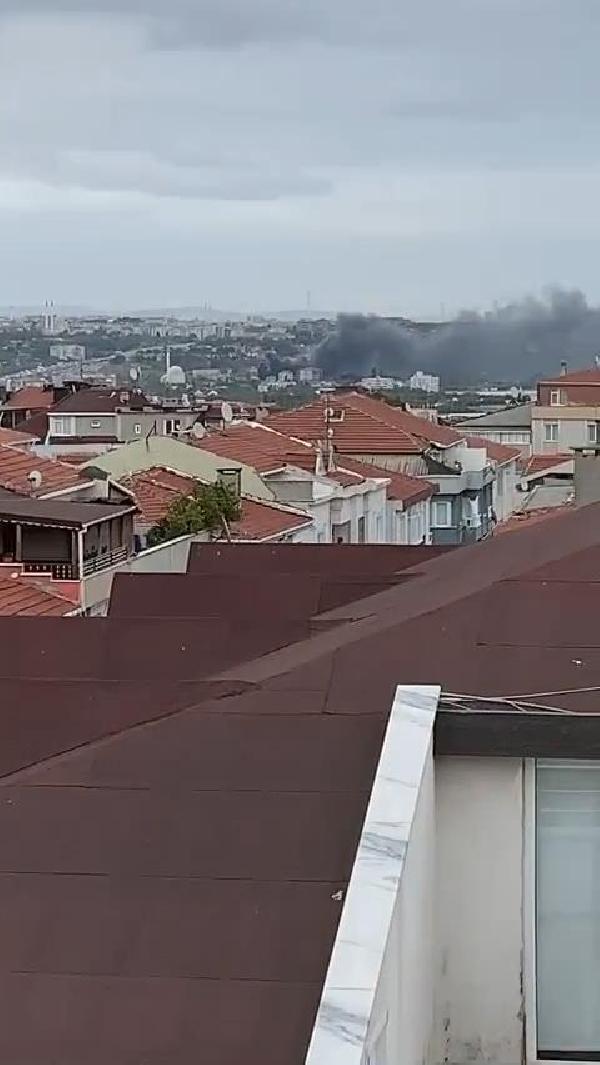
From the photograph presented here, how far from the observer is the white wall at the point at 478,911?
4.10m

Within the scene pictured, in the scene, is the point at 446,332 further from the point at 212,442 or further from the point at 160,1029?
the point at 160,1029

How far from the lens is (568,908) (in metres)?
4.07

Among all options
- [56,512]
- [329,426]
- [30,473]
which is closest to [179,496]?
[30,473]

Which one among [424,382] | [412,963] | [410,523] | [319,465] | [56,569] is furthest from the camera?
[424,382]

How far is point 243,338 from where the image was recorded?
17825cm

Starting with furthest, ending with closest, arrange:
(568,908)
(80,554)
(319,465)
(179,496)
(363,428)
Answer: (363,428), (319,465), (179,496), (80,554), (568,908)

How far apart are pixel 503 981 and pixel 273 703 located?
0.99 m

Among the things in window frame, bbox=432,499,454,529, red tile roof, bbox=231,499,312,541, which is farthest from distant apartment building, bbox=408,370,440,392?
red tile roof, bbox=231,499,312,541

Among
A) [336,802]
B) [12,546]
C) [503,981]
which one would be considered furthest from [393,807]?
[12,546]

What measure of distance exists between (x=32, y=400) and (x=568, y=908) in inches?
3865

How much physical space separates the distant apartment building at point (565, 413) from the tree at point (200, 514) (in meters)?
29.8

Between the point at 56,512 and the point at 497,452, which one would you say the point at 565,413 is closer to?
the point at 497,452

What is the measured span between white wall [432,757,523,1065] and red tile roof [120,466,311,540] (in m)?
29.3

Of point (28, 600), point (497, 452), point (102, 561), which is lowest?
point (497, 452)
